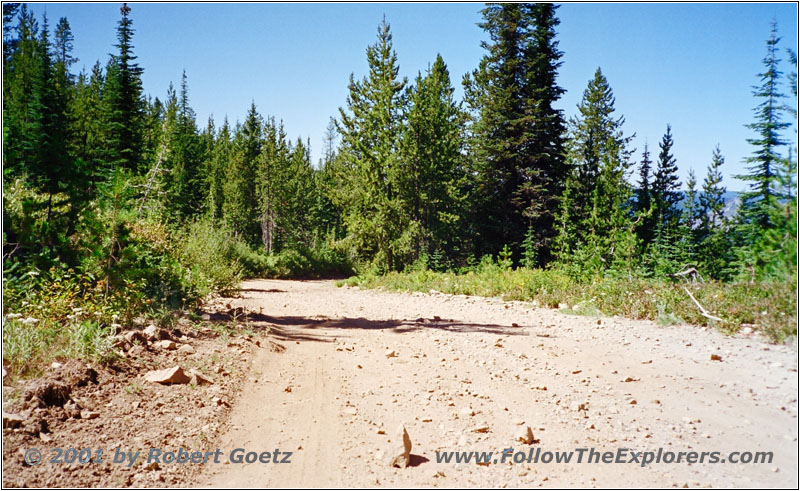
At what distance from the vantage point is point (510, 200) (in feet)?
76.6

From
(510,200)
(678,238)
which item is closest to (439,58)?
(510,200)

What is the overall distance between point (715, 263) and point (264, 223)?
3842 centimetres

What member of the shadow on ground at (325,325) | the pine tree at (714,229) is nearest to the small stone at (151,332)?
the shadow on ground at (325,325)

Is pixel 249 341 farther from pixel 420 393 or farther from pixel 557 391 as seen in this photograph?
pixel 557 391

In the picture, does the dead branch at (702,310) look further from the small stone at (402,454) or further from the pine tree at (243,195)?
the pine tree at (243,195)

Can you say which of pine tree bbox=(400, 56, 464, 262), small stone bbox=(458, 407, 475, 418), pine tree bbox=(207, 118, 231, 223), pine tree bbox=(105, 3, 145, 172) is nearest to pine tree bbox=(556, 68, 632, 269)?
pine tree bbox=(400, 56, 464, 262)

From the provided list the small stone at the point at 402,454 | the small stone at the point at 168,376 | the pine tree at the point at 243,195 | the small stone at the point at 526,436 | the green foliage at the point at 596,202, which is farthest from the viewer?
the pine tree at the point at 243,195

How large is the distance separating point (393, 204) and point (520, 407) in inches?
707

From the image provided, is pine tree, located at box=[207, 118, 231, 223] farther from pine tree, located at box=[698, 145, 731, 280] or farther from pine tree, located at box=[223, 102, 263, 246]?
pine tree, located at box=[698, 145, 731, 280]

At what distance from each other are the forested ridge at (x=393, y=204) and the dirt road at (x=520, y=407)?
0.56 metres

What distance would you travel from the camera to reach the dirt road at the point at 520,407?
2809 mm

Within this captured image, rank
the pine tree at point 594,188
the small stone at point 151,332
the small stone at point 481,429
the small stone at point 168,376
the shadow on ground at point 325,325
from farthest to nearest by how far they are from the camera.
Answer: the pine tree at point 594,188 < the shadow on ground at point 325,325 < the small stone at point 151,332 < the small stone at point 168,376 < the small stone at point 481,429

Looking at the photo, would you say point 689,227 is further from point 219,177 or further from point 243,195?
point 219,177

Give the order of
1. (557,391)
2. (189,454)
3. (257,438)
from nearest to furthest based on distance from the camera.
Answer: (189,454) < (257,438) < (557,391)
